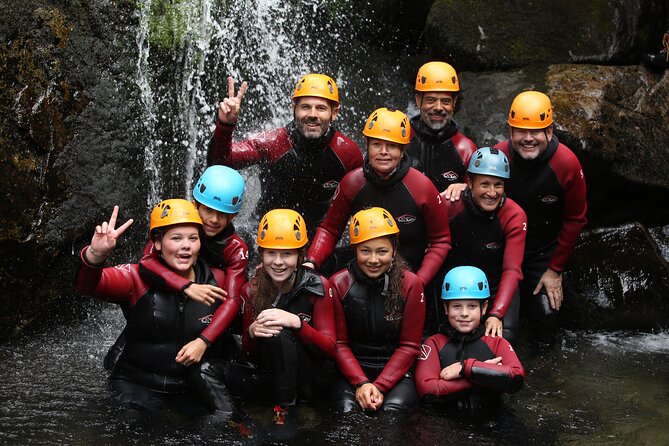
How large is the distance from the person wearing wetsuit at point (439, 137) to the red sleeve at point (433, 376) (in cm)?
160

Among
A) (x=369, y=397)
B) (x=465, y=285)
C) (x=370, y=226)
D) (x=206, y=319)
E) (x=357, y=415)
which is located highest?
(x=370, y=226)

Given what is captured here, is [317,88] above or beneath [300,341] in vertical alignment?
above

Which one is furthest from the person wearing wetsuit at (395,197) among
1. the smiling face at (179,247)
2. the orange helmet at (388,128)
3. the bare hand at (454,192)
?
the smiling face at (179,247)

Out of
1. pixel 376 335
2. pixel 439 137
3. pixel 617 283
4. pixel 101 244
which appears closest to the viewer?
pixel 101 244

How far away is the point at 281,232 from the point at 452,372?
1.53 m

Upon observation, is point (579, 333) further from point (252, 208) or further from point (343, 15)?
point (343, 15)

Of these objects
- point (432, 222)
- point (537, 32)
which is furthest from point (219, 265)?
point (537, 32)

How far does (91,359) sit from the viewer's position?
7.01 m

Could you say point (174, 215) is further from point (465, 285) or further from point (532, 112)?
point (532, 112)

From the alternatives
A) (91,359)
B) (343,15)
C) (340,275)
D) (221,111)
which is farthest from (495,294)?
(343,15)

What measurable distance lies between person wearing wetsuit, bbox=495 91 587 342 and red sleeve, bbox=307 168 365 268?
4.76 ft

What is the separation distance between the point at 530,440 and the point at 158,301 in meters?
2.64

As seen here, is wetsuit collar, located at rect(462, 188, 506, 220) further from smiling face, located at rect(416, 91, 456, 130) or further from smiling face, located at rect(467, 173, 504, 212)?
smiling face, located at rect(416, 91, 456, 130)

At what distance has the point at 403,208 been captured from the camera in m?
6.89
